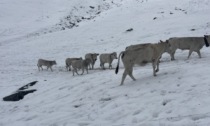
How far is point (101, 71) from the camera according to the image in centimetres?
2027

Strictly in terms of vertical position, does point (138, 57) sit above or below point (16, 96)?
above

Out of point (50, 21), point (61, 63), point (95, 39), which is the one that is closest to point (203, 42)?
point (61, 63)

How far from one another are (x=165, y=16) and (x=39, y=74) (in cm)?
1935

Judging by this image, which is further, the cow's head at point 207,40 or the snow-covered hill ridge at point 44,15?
the snow-covered hill ridge at point 44,15

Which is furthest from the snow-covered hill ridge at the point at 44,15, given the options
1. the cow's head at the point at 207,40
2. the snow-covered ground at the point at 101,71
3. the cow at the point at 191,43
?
the cow's head at the point at 207,40

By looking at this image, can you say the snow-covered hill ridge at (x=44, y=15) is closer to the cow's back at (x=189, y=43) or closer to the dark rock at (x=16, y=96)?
the dark rock at (x=16, y=96)

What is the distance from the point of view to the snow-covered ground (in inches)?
433

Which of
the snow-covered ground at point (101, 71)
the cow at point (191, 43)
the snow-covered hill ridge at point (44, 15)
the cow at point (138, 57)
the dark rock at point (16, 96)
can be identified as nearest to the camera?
the snow-covered ground at point (101, 71)

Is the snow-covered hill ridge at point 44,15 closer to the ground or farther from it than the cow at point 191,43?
farther from it

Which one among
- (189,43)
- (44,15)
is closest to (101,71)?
(189,43)

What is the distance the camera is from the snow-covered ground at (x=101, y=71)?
11.0m

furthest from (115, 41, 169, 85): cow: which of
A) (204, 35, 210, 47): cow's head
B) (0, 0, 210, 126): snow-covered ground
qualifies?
(204, 35, 210, 47): cow's head

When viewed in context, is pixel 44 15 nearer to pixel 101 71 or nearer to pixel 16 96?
pixel 101 71

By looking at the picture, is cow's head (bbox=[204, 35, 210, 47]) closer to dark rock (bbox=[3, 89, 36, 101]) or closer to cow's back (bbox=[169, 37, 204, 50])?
cow's back (bbox=[169, 37, 204, 50])
